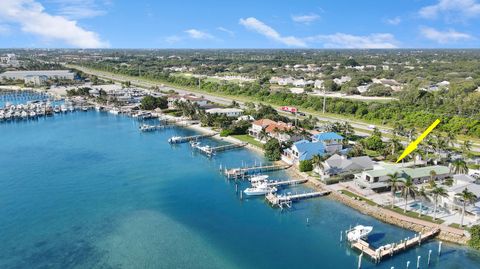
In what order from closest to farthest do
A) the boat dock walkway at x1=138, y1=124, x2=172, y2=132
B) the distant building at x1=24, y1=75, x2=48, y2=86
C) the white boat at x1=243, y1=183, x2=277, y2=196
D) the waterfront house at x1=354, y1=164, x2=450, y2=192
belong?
the waterfront house at x1=354, y1=164, x2=450, y2=192, the white boat at x1=243, y1=183, x2=277, y2=196, the boat dock walkway at x1=138, y1=124, x2=172, y2=132, the distant building at x1=24, y1=75, x2=48, y2=86

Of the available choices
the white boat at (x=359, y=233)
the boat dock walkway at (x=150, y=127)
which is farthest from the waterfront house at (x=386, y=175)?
the boat dock walkway at (x=150, y=127)

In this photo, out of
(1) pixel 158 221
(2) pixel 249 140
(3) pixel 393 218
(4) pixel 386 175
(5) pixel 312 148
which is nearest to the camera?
(3) pixel 393 218

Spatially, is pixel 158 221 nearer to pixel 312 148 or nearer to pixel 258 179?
pixel 258 179

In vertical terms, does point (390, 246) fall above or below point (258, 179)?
below

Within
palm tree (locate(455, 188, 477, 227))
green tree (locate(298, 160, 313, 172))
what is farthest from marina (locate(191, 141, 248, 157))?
palm tree (locate(455, 188, 477, 227))

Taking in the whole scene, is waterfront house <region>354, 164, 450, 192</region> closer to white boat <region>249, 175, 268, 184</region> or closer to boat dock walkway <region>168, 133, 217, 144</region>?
white boat <region>249, 175, 268, 184</region>

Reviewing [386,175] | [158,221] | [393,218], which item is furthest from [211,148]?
[393,218]

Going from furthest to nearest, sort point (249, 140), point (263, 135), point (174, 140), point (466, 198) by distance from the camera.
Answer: point (174, 140) < point (249, 140) < point (263, 135) < point (466, 198)

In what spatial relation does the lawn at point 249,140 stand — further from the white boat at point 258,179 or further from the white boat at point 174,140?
the white boat at point 258,179
